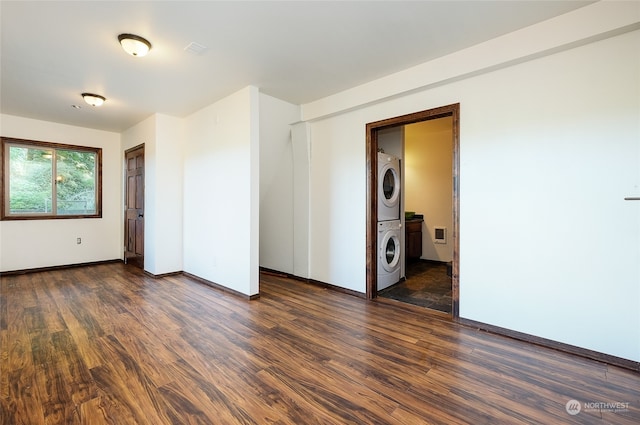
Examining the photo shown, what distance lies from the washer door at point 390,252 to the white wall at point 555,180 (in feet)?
3.54

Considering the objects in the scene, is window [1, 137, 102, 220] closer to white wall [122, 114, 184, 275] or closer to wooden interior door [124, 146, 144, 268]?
wooden interior door [124, 146, 144, 268]

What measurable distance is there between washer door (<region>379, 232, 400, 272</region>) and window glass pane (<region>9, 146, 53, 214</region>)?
18.2 feet

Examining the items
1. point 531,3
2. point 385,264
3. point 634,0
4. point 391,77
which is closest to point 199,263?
point 385,264

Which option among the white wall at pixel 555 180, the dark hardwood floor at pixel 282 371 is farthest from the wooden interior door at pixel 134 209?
the white wall at pixel 555 180

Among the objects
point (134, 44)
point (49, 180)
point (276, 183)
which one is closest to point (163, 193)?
point (276, 183)

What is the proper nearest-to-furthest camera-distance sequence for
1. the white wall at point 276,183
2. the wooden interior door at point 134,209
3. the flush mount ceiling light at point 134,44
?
the flush mount ceiling light at point 134,44
the white wall at point 276,183
the wooden interior door at point 134,209

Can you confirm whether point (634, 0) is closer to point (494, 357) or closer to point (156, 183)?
point (494, 357)

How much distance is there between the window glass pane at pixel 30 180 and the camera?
14.8ft

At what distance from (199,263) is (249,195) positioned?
1641 mm

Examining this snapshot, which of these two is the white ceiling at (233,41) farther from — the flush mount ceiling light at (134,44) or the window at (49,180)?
the window at (49,180)

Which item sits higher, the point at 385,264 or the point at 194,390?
the point at 385,264

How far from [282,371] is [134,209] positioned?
4.51 metres

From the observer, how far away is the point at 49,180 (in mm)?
4812

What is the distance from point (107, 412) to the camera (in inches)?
60.3
